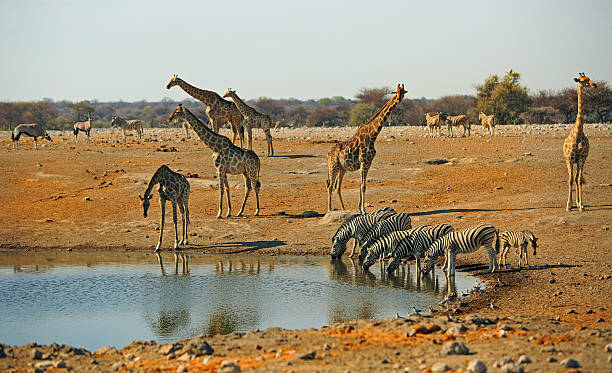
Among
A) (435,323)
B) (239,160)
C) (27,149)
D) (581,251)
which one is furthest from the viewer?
(27,149)

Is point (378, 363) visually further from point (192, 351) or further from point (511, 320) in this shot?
point (511, 320)

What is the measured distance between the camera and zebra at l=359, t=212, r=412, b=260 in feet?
53.8

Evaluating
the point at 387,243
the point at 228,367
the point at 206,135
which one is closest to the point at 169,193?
the point at 206,135

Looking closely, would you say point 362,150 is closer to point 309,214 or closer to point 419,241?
point 309,214

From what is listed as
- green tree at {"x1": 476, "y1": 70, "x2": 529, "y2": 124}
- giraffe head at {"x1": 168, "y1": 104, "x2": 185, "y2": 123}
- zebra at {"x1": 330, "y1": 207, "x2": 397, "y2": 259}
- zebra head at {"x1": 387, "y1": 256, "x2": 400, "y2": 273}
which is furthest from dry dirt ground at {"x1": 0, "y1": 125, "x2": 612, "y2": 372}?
green tree at {"x1": 476, "y1": 70, "x2": 529, "y2": 124}

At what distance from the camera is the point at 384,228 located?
16.5 meters

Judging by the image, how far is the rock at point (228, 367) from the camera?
7727 millimetres

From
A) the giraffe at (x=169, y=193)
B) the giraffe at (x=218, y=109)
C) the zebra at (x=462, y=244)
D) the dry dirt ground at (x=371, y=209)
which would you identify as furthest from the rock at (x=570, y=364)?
the giraffe at (x=218, y=109)

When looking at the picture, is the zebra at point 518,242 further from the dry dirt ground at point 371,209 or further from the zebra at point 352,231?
the zebra at point 352,231

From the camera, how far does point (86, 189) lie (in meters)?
23.9

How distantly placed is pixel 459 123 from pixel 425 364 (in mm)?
30631

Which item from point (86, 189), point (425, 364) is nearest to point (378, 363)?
point (425, 364)

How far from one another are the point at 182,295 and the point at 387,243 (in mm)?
4630

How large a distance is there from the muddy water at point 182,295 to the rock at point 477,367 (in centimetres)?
409
